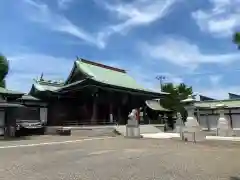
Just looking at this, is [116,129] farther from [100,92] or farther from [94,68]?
[94,68]

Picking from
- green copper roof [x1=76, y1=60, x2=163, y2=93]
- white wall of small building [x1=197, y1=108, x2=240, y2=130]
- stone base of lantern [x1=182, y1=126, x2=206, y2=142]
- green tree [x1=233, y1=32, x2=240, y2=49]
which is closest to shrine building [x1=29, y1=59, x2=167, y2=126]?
green copper roof [x1=76, y1=60, x2=163, y2=93]

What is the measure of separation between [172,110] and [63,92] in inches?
862

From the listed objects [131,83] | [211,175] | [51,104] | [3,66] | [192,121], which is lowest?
[211,175]

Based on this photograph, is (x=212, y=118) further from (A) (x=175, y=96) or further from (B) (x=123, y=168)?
(B) (x=123, y=168)

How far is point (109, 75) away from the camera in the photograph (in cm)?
3897

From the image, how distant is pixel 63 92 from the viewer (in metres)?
32.6

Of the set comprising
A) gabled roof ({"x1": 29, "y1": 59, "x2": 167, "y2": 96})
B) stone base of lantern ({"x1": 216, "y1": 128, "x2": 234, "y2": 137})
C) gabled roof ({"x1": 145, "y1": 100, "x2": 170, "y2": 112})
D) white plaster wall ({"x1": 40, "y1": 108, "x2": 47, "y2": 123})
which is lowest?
stone base of lantern ({"x1": 216, "y1": 128, "x2": 234, "y2": 137})

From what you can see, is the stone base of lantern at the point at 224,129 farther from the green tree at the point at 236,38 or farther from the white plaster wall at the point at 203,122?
the green tree at the point at 236,38

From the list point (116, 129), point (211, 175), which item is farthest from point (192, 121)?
point (211, 175)

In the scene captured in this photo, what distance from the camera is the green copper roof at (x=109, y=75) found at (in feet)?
115

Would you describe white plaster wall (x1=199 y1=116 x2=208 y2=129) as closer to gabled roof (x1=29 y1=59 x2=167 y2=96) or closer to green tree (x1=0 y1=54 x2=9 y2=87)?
gabled roof (x1=29 y1=59 x2=167 y2=96)

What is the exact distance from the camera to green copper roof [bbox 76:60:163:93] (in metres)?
35.1

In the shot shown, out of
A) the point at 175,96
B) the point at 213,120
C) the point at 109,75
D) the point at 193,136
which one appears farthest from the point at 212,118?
the point at 193,136

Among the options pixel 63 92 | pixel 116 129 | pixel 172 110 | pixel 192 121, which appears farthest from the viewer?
pixel 172 110
